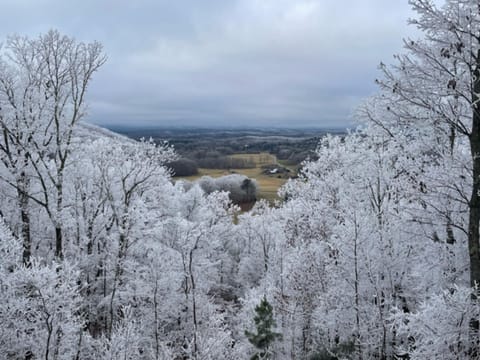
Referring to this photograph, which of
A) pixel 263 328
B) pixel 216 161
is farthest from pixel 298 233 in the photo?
Result: pixel 216 161

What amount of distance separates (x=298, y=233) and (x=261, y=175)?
81751mm

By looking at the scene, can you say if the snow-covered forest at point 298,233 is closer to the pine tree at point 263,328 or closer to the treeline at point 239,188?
the pine tree at point 263,328

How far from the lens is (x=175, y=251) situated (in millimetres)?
23703

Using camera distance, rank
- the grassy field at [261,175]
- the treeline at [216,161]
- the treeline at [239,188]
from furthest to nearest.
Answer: the treeline at [216,161] < the grassy field at [261,175] < the treeline at [239,188]

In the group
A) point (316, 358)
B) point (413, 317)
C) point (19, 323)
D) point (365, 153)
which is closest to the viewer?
point (413, 317)

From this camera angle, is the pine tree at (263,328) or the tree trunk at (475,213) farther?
the pine tree at (263,328)

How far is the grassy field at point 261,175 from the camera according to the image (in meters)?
82.4

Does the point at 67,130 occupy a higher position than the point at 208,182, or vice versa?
the point at 67,130

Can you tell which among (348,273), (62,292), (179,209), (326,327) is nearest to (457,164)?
(348,273)

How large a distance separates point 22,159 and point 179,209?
18.3 metres

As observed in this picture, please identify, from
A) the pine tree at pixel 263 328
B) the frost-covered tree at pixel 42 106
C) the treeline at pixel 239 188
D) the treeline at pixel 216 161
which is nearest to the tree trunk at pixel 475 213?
the pine tree at pixel 263 328

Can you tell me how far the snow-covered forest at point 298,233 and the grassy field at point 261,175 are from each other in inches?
1934

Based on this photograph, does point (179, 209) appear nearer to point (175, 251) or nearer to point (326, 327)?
point (175, 251)

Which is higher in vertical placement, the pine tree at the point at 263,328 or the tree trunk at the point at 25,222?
the tree trunk at the point at 25,222
